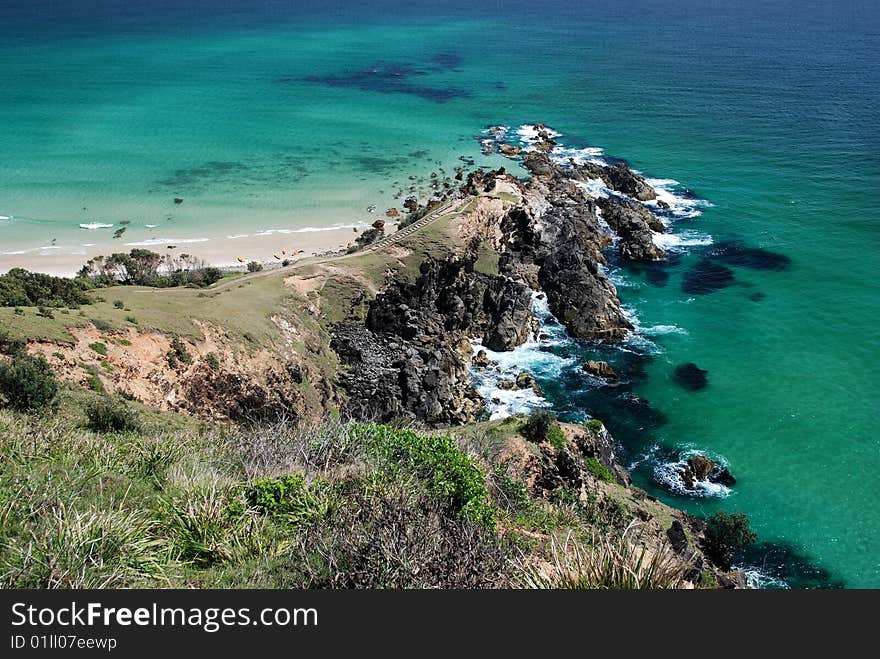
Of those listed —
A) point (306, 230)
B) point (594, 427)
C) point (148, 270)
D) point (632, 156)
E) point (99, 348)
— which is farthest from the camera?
point (632, 156)

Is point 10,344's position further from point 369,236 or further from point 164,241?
point 164,241

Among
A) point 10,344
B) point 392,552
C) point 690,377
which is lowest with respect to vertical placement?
point 690,377

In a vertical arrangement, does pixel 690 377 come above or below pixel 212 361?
below

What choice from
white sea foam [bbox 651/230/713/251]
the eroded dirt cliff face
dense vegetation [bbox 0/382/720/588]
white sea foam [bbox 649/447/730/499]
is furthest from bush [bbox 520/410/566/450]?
white sea foam [bbox 651/230/713/251]

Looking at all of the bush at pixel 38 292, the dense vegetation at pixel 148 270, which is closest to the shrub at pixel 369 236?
the dense vegetation at pixel 148 270

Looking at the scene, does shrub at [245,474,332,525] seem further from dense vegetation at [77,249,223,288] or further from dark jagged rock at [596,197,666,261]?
dark jagged rock at [596,197,666,261]

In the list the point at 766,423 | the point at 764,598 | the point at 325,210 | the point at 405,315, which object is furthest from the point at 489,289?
the point at 764,598

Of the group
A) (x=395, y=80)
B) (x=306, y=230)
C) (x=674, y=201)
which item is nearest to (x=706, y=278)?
(x=674, y=201)

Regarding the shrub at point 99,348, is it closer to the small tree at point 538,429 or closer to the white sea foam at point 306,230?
the small tree at point 538,429

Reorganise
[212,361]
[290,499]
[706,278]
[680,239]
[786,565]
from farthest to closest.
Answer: [680,239] → [706,278] → [212,361] → [786,565] → [290,499]
